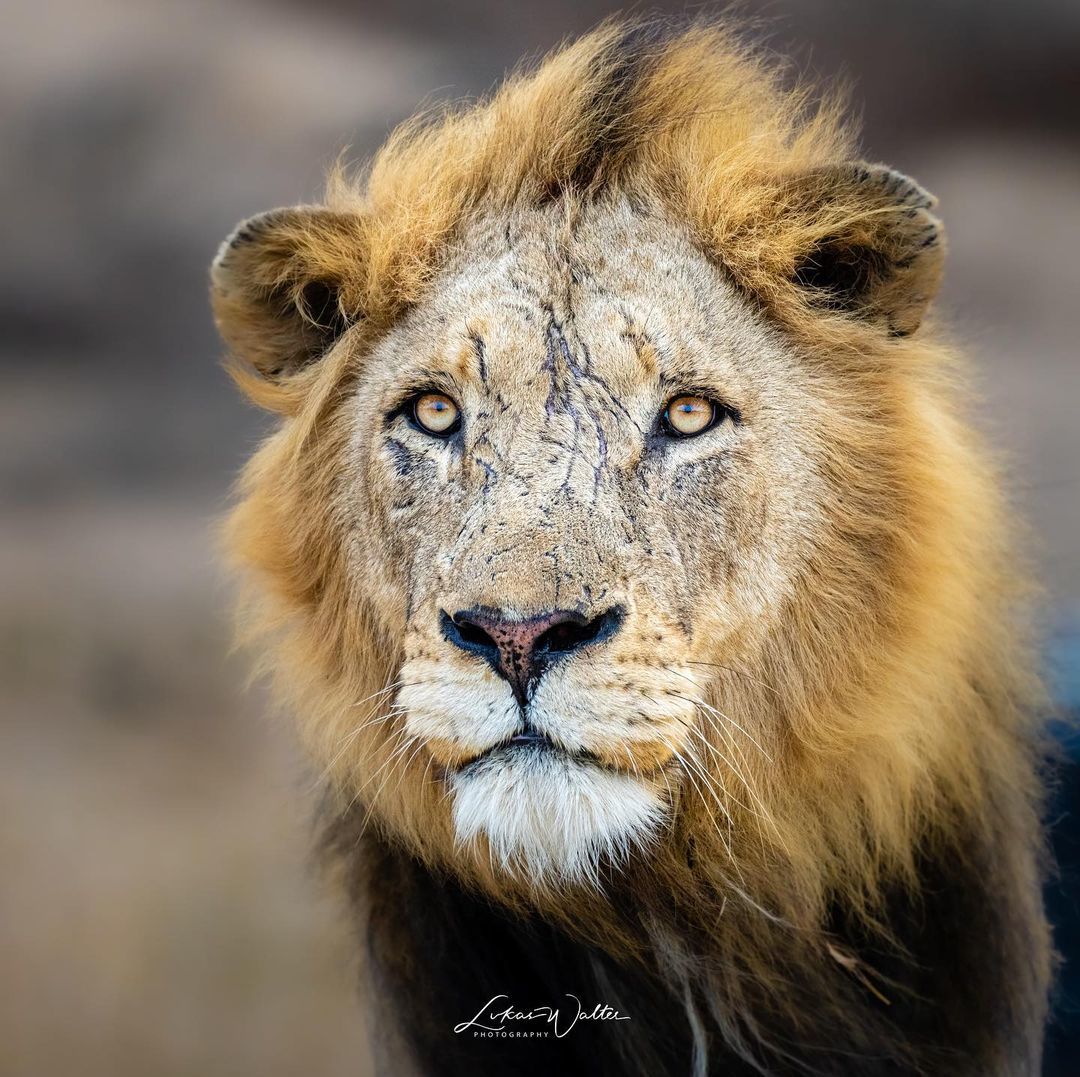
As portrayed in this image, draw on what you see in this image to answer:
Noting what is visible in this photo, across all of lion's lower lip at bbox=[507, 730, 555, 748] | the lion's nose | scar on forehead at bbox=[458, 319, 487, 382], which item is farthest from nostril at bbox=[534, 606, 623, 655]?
→ scar on forehead at bbox=[458, 319, 487, 382]

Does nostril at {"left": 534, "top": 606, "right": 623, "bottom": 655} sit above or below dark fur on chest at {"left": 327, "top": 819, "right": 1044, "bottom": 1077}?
above

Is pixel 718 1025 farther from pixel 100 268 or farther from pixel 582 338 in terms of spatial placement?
pixel 100 268

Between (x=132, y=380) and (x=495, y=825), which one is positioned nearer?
(x=495, y=825)

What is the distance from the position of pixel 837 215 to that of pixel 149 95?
273cm

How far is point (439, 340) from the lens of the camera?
195 centimetres

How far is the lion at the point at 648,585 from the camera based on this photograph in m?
1.70

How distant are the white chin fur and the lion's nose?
12cm

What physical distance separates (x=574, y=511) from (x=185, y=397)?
285 centimetres

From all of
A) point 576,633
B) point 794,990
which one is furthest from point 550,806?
point 794,990

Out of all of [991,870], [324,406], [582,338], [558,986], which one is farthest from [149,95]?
[991,870]

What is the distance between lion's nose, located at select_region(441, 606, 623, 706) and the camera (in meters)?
1.56
